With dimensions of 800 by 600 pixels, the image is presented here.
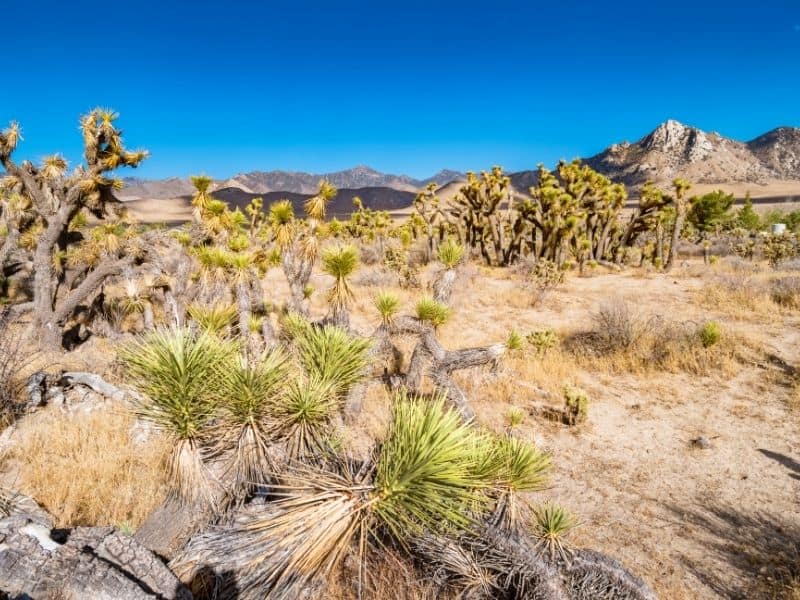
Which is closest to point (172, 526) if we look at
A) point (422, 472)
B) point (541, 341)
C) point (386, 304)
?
point (422, 472)

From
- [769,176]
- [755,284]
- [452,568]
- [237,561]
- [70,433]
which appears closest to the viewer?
[237,561]

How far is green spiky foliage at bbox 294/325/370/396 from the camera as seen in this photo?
3.36 m

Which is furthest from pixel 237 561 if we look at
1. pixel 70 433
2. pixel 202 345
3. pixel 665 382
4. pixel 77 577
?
pixel 665 382

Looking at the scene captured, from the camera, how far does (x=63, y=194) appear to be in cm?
812

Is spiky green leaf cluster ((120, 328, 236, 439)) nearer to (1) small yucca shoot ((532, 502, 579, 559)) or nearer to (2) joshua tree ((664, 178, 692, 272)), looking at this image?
(1) small yucca shoot ((532, 502, 579, 559))

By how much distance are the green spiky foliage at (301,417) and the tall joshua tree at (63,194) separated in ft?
23.2

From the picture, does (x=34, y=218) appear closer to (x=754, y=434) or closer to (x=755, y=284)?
(x=754, y=434)

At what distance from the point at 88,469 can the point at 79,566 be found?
2193 millimetres

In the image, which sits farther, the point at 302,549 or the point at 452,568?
the point at 452,568

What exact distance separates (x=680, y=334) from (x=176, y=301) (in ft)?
34.8

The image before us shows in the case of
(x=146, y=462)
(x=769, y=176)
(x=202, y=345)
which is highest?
(x=769, y=176)

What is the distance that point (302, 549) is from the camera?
2145mm

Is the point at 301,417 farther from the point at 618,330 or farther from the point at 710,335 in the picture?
the point at 710,335

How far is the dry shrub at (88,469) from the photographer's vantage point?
11.8ft
